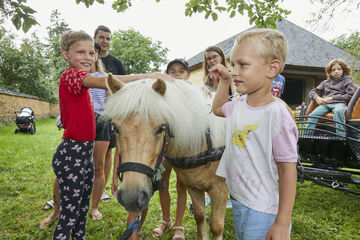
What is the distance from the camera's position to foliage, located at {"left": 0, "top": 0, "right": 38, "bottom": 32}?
7.57 ft

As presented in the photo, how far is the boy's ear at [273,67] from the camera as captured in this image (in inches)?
40.6

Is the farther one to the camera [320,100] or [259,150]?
[320,100]

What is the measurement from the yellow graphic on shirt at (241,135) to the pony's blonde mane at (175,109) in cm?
42

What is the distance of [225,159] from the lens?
50.0 inches

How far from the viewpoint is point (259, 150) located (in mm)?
1055

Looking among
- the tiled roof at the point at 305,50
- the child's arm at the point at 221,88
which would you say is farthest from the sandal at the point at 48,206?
the tiled roof at the point at 305,50

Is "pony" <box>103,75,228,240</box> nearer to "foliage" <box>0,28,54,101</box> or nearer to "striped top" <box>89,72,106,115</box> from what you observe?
"striped top" <box>89,72,106,115</box>

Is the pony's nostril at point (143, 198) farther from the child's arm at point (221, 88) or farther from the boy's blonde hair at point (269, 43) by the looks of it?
the boy's blonde hair at point (269, 43)

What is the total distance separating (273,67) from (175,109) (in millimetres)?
633

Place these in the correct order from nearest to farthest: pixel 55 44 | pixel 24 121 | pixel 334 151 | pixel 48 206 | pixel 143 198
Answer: pixel 143 198, pixel 334 151, pixel 48 206, pixel 24 121, pixel 55 44

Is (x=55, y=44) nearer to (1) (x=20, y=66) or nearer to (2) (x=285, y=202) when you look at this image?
(1) (x=20, y=66)

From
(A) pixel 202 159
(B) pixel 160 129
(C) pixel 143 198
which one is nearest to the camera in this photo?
(C) pixel 143 198

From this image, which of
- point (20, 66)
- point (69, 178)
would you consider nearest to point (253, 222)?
point (69, 178)

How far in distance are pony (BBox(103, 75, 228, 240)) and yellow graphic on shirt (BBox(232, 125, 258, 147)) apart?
0.42 meters
